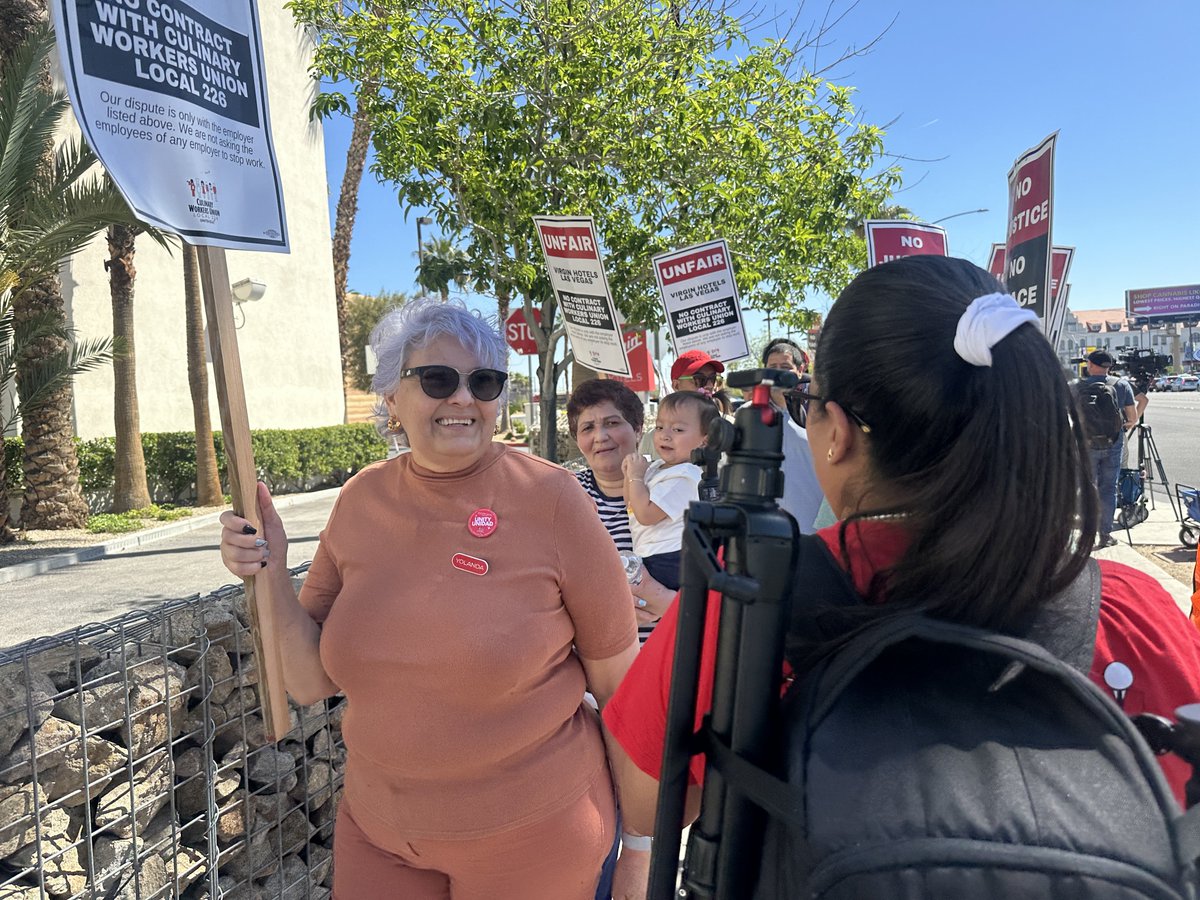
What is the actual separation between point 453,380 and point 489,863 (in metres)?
1.13

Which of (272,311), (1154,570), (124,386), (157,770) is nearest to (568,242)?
(157,770)

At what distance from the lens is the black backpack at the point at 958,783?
704 millimetres

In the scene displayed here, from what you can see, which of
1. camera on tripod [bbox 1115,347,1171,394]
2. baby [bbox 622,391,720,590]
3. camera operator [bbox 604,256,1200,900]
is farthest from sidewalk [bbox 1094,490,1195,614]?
camera operator [bbox 604,256,1200,900]

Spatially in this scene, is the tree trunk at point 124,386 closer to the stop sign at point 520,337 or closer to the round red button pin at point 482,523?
the stop sign at point 520,337

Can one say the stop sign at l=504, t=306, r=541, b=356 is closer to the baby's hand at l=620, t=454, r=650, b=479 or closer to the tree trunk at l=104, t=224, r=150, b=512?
the tree trunk at l=104, t=224, r=150, b=512

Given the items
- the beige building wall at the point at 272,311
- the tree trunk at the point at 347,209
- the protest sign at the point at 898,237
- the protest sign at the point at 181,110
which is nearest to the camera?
the protest sign at the point at 181,110

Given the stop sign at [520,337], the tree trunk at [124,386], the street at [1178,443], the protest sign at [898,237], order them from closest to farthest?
1. the protest sign at [898,237]
2. the stop sign at [520,337]
3. the tree trunk at [124,386]
4. the street at [1178,443]

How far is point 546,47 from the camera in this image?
324 inches

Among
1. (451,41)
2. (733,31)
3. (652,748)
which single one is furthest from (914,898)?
(733,31)

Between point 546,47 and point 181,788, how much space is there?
302 inches

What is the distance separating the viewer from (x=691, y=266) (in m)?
6.68

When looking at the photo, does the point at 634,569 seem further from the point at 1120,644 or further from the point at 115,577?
the point at 115,577

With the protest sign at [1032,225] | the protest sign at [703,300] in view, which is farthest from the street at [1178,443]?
the protest sign at [1032,225]

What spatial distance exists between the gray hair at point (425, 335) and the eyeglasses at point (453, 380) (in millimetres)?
31
